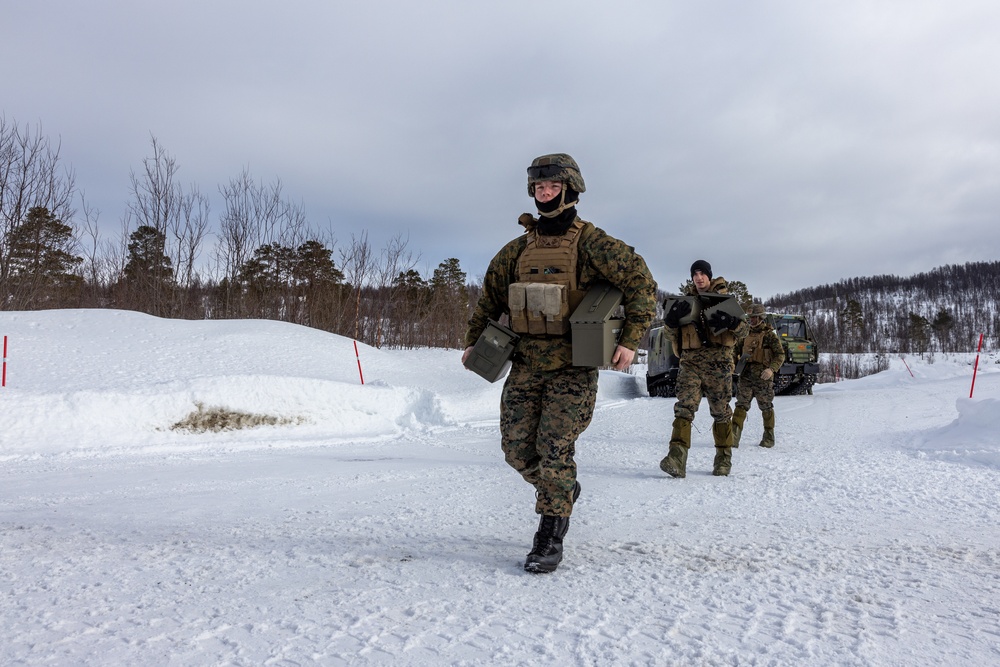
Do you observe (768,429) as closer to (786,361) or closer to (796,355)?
(786,361)

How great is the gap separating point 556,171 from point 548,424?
1.34 m

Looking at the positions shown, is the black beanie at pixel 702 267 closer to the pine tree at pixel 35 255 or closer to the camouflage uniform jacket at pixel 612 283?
the camouflage uniform jacket at pixel 612 283

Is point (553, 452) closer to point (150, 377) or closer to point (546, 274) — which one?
point (546, 274)

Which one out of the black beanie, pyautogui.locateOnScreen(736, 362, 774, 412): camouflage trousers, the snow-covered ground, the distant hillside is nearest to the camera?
the snow-covered ground

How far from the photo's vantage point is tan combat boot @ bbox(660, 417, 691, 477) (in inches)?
221

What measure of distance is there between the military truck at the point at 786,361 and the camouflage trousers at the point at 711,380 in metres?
10.8

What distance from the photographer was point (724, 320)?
5816mm

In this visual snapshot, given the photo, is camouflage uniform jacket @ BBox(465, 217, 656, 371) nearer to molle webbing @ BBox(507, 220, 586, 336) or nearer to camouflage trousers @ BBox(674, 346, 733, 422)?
molle webbing @ BBox(507, 220, 586, 336)

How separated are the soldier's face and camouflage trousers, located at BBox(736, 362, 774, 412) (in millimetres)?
5713

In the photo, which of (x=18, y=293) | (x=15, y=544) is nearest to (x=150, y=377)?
(x=15, y=544)

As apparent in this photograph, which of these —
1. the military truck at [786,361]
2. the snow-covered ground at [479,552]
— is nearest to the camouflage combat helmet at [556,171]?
the snow-covered ground at [479,552]

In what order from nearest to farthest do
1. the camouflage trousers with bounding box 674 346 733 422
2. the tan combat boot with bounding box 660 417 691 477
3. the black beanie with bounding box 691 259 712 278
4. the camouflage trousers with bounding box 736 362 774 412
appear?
1. the tan combat boot with bounding box 660 417 691 477
2. the camouflage trousers with bounding box 674 346 733 422
3. the black beanie with bounding box 691 259 712 278
4. the camouflage trousers with bounding box 736 362 774 412

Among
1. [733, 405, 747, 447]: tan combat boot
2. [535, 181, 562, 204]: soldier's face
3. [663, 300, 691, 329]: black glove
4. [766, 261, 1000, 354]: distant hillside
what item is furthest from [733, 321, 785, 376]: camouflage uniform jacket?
[766, 261, 1000, 354]: distant hillside

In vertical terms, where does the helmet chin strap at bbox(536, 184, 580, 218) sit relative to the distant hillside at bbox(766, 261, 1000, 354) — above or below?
below
